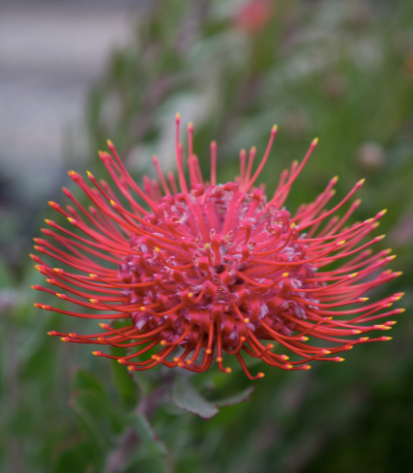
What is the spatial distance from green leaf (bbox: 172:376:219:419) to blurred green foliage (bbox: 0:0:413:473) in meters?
0.12

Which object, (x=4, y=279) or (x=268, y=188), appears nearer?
(x=4, y=279)

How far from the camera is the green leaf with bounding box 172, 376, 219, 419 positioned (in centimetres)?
56

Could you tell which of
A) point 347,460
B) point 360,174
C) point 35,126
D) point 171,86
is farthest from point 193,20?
point 35,126

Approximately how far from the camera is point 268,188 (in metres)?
1.32

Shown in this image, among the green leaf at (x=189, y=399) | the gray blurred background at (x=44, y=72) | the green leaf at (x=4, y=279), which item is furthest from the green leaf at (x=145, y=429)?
the gray blurred background at (x=44, y=72)

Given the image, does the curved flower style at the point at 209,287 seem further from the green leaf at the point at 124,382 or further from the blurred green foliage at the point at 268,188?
the blurred green foliage at the point at 268,188

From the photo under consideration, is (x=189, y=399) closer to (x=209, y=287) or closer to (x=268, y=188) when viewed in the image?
(x=209, y=287)

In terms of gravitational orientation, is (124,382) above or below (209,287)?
below

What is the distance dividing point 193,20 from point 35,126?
2.40m

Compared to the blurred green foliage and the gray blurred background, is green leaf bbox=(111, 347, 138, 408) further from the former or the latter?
the gray blurred background

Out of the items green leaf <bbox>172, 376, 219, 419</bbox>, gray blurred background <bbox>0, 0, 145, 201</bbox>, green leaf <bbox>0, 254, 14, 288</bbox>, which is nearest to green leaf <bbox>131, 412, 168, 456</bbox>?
green leaf <bbox>172, 376, 219, 419</bbox>

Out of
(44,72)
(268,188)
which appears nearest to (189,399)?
(268,188)

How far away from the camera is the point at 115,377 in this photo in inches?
26.0

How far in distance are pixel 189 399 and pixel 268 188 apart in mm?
824
